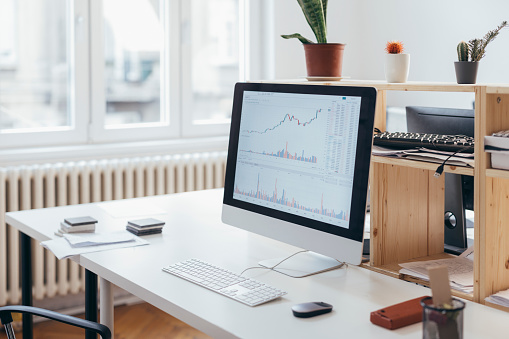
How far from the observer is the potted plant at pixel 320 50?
6.57 ft

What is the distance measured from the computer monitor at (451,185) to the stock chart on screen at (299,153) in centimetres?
53

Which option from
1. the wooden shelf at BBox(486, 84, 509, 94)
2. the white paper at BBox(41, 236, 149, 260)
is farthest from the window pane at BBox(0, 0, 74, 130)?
the wooden shelf at BBox(486, 84, 509, 94)

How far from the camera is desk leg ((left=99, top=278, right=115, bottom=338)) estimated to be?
187 cm

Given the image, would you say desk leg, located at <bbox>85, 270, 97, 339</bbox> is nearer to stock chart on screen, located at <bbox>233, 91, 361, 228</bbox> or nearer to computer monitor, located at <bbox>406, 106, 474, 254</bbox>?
stock chart on screen, located at <bbox>233, 91, 361, 228</bbox>

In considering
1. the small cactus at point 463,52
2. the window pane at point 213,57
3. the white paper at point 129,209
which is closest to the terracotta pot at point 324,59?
the small cactus at point 463,52

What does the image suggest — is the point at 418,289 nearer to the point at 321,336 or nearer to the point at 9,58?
the point at 321,336

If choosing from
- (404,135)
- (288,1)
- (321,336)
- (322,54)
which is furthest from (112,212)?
A: (288,1)

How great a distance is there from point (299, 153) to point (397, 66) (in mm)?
388

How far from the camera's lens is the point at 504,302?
4.75 ft

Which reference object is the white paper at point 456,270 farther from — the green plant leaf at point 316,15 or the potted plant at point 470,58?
the green plant leaf at point 316,15

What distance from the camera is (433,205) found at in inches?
Answer: 74.4

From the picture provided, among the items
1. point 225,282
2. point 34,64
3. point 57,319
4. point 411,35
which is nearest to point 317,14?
point 225,282

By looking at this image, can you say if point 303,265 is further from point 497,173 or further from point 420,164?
point 497,173

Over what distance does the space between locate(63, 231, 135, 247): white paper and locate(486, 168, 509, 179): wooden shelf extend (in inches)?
40.4
